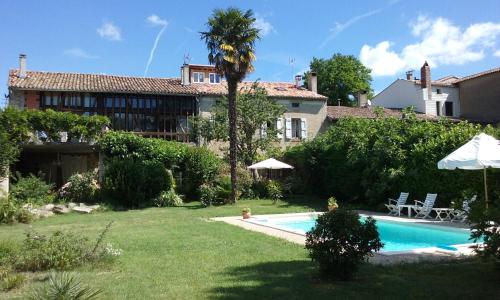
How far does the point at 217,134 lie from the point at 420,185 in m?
13.6

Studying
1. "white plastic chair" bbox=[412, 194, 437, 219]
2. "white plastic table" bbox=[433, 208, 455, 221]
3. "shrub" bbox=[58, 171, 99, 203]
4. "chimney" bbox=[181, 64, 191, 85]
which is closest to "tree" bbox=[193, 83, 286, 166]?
"chimney" bbox=[181, 64, 191, 85]

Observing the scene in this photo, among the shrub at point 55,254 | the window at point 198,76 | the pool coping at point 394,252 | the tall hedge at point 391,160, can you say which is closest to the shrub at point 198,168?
the tall hedge at point 391,160

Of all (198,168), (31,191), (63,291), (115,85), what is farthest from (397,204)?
(115,85)

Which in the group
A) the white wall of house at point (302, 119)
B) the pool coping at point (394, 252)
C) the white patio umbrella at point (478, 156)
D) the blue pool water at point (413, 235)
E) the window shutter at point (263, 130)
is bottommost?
the blue pool water at point (413, 235)

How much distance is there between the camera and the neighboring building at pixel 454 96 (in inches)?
1412

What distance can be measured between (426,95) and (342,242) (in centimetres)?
3453

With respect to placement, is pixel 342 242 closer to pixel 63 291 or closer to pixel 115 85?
pixel 63 291

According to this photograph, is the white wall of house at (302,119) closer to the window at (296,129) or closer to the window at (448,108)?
the window at (296,129)

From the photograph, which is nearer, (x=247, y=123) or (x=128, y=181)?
(x=128, y=181)

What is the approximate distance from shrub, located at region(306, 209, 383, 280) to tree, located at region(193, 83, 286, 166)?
2056 centimetres

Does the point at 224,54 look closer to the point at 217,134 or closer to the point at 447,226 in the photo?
the point at 217,134

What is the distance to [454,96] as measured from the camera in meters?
39.4

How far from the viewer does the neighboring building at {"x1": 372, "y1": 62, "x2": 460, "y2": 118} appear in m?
37.9

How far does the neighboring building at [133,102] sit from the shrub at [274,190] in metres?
5.30
